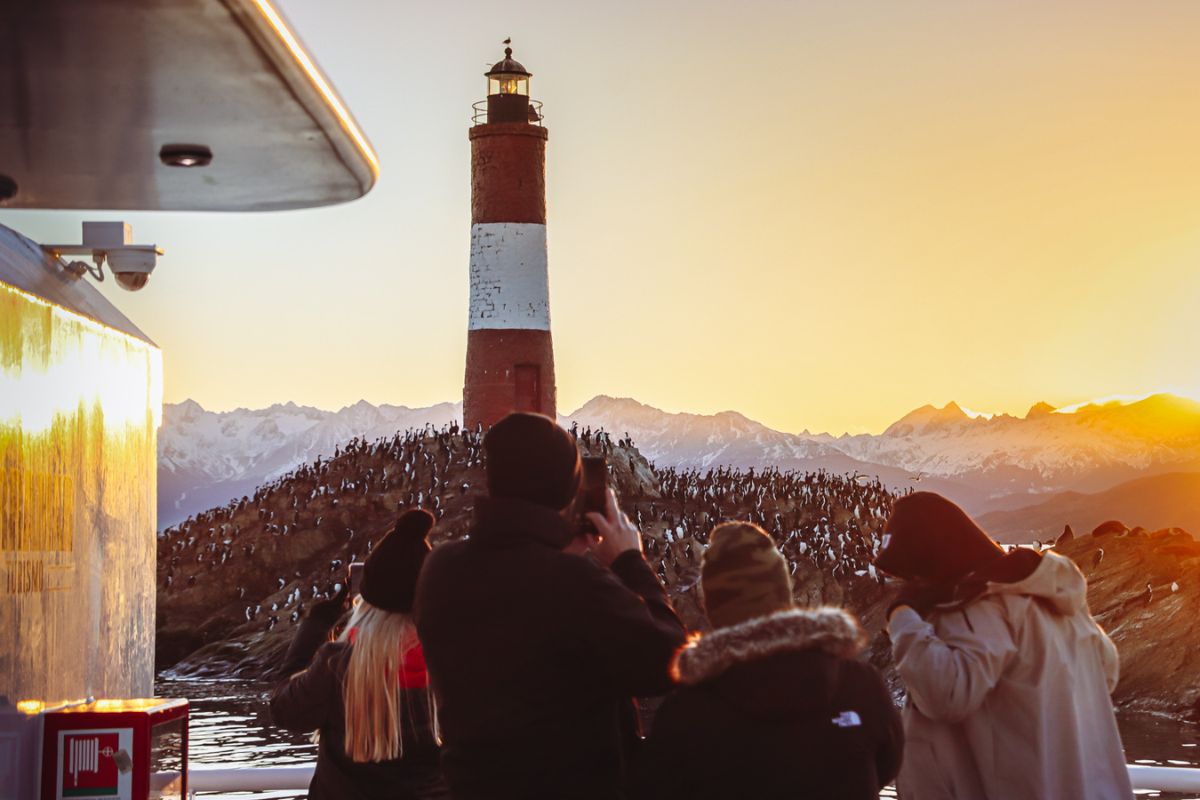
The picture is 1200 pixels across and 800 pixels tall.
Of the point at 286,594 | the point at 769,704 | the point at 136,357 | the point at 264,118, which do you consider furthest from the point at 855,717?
the point at 286,594

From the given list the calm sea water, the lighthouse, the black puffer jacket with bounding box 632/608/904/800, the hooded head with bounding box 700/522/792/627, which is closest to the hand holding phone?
the hooded head with bounding box 700/522/792/627

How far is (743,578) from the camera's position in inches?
149

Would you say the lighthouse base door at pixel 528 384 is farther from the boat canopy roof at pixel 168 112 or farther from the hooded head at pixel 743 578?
the hooded head at pixel 743 578

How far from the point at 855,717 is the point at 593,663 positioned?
61 centimetres

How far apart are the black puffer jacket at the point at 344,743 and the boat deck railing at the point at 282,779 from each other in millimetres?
1474

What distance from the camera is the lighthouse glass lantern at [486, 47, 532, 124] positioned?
137ft

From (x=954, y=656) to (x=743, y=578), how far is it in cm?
87

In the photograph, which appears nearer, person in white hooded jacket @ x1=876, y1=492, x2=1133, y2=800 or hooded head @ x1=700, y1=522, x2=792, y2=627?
hooded head @ x1=700, y1=522, x2=792, y2=627

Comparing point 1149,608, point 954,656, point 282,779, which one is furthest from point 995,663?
point 1149,608

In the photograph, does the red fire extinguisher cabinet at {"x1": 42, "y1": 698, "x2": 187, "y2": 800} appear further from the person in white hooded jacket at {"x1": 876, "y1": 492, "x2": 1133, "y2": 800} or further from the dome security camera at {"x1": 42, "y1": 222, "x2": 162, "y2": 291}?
the person in white hooded jacket at {"x1": 876, "y1": 492, "x2": 1133, "y2": 800}

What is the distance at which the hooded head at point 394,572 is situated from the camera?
4.77 metres

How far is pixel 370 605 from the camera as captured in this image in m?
4.89

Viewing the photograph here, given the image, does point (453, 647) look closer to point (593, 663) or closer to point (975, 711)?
point (593, 663)

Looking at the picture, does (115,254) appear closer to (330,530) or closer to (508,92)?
(508,92)
